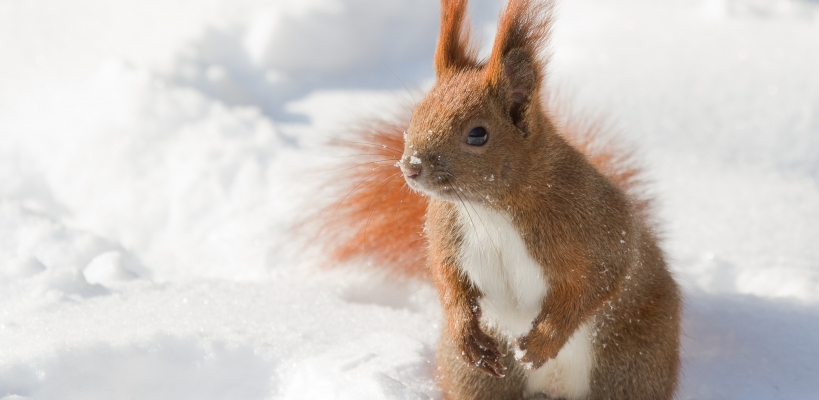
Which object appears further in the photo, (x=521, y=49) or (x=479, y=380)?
(x=479, y=380)

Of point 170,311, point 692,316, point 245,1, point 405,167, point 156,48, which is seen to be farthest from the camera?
point 245,1

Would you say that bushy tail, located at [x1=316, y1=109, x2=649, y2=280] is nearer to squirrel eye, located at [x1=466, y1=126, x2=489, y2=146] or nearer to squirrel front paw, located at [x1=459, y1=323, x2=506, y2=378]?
squirrel front paw, located at [x1=459, y1=323, x2=506, y2=378]

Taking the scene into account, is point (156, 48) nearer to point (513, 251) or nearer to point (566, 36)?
point (566, 36)

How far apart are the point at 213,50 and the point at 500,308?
1987mm

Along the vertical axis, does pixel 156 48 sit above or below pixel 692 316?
above

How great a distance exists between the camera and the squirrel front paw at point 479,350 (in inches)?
55.2

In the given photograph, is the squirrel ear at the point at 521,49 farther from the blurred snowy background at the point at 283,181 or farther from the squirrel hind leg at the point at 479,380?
the squirrel hind leg at the point at 479,380

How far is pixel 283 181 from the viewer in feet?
8.16

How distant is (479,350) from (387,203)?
1.74ft

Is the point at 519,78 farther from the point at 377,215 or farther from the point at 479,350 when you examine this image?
the point at 377,215

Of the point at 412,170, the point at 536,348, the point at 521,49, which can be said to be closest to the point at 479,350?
the point at 536,348

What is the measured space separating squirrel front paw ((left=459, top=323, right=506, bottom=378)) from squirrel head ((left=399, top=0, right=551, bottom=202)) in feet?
0.88

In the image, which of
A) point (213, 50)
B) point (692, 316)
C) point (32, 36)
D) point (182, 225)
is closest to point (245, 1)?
point (213, 50)

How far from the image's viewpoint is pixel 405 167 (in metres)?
1.21
